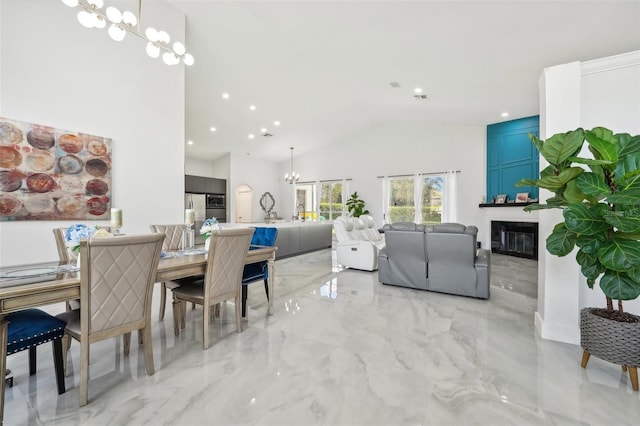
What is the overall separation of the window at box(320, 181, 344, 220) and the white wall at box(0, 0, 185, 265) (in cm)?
649

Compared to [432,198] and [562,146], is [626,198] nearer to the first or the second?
[562,146]

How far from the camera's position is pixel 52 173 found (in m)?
3.02

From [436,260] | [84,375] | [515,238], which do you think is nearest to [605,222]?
[436,260]

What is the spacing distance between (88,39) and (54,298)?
10.3 feet

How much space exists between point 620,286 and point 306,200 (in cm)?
947

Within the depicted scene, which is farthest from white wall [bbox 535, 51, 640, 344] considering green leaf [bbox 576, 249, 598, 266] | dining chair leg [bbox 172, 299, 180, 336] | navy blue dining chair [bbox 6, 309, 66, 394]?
navy blue dining chair [bbox 6, 309, 66, 394]

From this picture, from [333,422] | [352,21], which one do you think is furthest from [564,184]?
[352,21]

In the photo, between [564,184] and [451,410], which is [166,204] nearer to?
[451,410]

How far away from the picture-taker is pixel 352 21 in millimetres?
3695

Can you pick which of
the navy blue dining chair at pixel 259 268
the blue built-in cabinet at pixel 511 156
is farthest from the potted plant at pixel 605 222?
the blue built-in cabinet at pixel 511 156

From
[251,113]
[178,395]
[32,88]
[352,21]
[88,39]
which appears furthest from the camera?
[251,113]

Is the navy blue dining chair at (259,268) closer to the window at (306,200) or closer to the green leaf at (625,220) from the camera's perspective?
the green leaf at (625,220)

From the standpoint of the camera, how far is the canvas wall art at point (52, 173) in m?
2.76

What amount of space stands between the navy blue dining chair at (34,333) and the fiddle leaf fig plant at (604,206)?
10.3 feet
